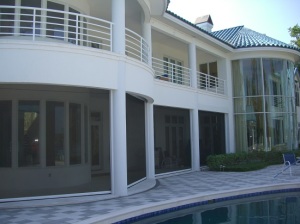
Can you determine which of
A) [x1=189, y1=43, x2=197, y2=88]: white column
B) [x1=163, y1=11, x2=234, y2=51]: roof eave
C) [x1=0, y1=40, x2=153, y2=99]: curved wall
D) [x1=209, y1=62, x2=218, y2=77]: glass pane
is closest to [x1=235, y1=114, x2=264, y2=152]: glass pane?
[x1=209, y1=62, x2=218, y2=77]: glass pane

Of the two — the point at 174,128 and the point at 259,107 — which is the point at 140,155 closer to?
the point at 174,128

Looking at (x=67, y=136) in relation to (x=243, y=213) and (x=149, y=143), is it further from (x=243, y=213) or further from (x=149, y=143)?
(x=243, y=213)

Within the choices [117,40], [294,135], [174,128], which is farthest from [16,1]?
[294,135]

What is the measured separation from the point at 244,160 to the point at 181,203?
10.3 meters

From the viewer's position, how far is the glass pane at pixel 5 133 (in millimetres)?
10742

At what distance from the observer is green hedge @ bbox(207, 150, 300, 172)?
17.3 meters

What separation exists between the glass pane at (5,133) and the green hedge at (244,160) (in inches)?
399

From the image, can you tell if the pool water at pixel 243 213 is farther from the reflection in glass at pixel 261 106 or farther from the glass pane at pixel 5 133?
the reflection in glass at pixel 261 106

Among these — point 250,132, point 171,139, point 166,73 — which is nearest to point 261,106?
point 250,132

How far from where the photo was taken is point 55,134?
11.2 meters

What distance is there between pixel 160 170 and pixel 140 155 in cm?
383

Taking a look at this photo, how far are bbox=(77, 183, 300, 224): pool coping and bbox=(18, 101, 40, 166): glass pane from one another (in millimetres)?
4190

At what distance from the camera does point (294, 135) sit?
2220cm

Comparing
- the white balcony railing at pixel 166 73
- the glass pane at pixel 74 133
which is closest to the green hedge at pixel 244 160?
the white balcony railing at pixel 166 73
